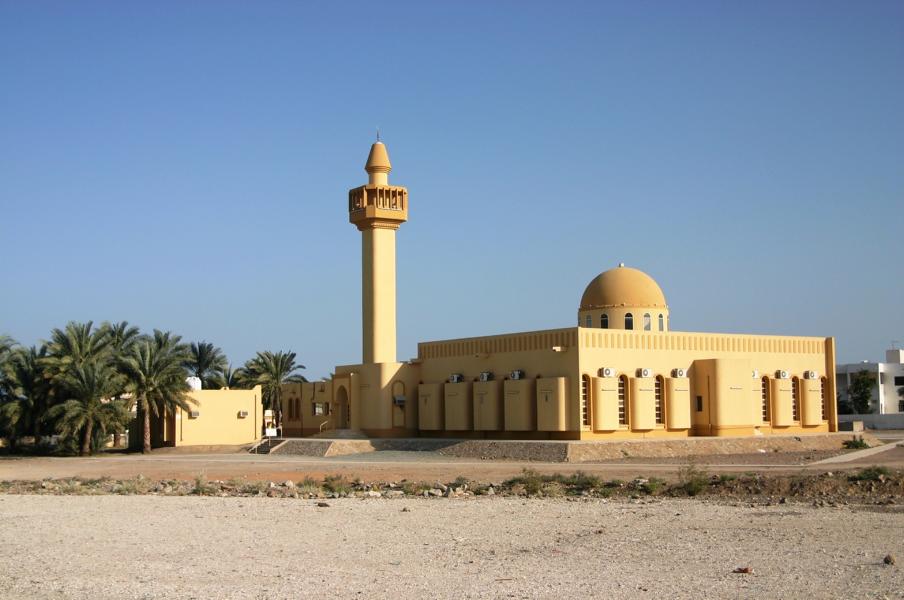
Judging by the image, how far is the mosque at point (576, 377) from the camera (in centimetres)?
4075

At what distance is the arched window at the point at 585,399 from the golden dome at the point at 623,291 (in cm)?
801

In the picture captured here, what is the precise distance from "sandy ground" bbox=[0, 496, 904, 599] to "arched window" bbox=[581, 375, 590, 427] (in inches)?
640

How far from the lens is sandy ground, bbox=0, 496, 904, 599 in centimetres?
1412

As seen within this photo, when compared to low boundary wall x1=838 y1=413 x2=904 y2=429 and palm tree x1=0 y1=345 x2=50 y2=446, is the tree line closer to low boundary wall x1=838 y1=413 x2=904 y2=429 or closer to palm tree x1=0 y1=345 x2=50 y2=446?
palm tree x1=0 y1=345 x2=50 y2=446

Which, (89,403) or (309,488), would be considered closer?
(309,488)

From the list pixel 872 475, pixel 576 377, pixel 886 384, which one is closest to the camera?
pixel 872 475

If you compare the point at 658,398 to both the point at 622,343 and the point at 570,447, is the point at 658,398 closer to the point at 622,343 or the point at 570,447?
the point at 622,343

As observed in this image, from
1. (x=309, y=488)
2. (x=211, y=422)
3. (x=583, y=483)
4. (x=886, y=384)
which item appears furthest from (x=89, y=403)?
(x=886, y=384)

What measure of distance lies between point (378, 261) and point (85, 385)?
13254 millimetres

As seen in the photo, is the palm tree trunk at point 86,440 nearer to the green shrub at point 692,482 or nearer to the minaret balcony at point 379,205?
the minaret balcony at point 379,205

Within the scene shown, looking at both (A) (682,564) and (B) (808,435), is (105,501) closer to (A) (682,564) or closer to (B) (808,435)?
(A) (682,564)

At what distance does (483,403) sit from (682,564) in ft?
92.8

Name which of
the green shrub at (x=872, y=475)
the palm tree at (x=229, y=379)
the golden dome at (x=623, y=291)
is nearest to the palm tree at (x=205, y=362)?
the palm tree at (x=229, y=379)

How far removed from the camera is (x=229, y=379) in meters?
67.6
